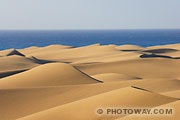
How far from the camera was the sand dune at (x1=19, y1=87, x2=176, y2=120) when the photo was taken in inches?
375

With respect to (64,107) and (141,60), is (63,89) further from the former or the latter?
(141,60)

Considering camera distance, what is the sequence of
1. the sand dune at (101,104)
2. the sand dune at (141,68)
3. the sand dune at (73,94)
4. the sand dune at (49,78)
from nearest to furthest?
the sand dune at (101,104) < the sand dune at (73,94) < the sand dune at (49,78) < the sand dune at (141,68)

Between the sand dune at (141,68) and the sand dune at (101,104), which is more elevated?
the sand dune at (101,104)

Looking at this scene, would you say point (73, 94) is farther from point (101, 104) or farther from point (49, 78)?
point (49, 78)

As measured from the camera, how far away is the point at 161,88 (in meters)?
18.0

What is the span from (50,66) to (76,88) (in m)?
6.36

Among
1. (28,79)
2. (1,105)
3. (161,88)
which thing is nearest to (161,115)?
(1,105)

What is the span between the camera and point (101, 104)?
1012cm

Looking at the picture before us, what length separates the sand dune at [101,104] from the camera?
9523mm

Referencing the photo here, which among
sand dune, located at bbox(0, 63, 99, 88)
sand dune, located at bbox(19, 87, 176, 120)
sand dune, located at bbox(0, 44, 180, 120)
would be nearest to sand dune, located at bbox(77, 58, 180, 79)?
sand dune, located at bbox(0, 44, 180, 120)

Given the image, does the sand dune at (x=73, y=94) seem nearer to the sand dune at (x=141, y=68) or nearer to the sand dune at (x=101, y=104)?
the sand dune at (x=101, y=104)

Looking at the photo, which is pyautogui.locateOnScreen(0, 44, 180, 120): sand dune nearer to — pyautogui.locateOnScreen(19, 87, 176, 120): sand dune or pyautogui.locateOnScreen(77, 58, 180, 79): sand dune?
pyautogui.locateOnScreen(19, 87, 176, 120): sand dune

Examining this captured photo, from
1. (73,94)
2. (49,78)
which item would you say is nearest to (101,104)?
(73,94)

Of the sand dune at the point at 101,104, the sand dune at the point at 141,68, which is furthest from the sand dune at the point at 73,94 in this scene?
the sand dune at the point at 141,68
